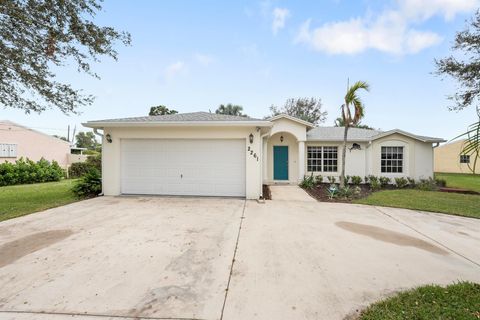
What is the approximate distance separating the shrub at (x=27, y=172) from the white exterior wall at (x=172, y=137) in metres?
11.2

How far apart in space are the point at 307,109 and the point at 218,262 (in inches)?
1280

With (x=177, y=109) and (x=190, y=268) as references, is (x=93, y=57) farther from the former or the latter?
(x=177, y=109)

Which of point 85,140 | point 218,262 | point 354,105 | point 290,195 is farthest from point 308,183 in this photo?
point 85,140

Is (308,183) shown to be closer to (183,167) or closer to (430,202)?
(430,202)

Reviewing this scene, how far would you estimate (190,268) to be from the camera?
139 inches

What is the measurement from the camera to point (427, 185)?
1265cm

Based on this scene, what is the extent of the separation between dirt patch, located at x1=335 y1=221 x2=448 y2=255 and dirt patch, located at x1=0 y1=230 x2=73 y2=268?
6450 millimetres

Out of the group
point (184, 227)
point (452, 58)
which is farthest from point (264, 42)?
point (184, 227)

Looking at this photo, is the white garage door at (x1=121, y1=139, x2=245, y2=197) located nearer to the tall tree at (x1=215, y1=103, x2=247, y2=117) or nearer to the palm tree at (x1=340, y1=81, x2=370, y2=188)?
the palm tree at (x1=340, y1=81, x2=370, y2=188)

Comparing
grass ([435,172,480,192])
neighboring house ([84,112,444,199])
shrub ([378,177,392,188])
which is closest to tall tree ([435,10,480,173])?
grass ([435,172,480,192])

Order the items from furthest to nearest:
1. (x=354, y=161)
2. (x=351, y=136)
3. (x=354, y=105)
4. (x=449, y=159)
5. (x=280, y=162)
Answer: (x=449, y=159) → (x=351, y=136) → (x=280, y=162) → (x=354, y=161) → (x=354, y=105)

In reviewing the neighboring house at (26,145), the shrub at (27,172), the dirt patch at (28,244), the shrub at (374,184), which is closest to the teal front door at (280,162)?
the shrub at (374,184)

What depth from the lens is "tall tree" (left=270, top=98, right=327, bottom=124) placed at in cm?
3306

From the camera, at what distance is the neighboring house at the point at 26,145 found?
19.6 meters
